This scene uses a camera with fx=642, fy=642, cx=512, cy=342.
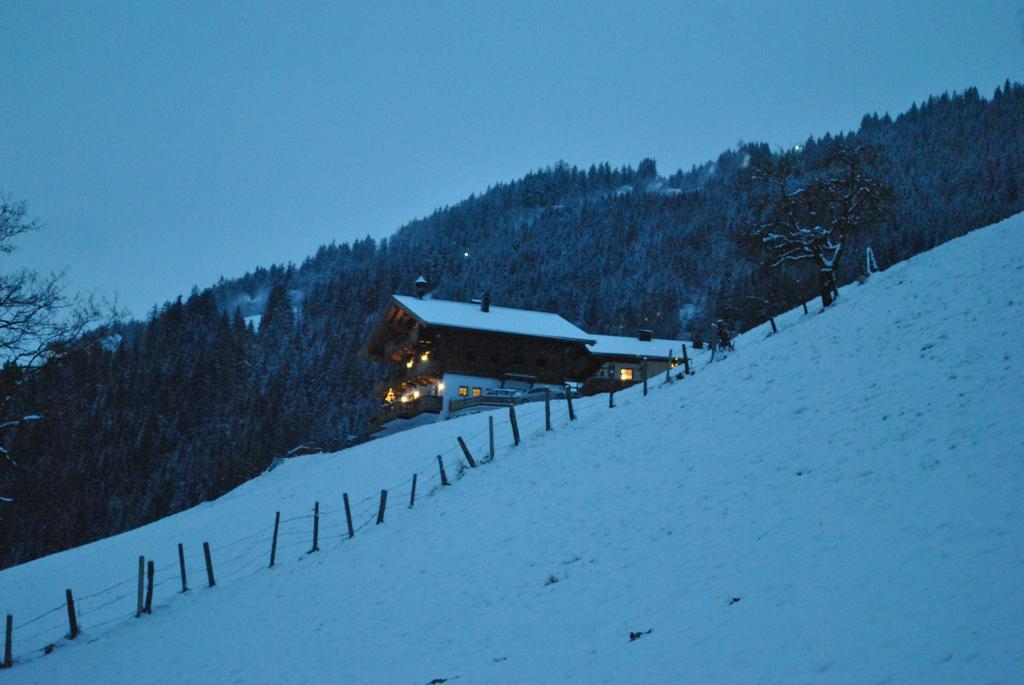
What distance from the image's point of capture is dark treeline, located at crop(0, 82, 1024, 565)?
91375mm

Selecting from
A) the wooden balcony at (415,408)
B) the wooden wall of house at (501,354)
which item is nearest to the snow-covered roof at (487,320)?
the wooden wall of house at (501,354)

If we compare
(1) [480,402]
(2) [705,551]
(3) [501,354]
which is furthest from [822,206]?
(2) [705,551]

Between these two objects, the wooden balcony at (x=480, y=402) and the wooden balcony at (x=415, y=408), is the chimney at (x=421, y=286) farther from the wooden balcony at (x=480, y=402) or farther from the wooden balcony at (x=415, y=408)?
the wooden balcony at (x=480, y=402)

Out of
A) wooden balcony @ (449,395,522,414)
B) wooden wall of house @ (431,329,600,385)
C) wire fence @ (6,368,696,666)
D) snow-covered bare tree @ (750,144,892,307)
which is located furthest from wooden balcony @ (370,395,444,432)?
snow-covered bare tree @ (750,144,892,307)

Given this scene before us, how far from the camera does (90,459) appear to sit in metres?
103

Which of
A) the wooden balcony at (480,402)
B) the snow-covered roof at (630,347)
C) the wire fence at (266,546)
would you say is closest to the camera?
the wire fence at (266,546)

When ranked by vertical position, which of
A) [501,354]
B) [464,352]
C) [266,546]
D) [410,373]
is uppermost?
[464,352]

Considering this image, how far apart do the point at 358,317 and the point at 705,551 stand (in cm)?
15215

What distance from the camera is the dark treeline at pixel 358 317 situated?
91375 millimetres

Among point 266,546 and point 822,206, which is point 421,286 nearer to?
point 822,206

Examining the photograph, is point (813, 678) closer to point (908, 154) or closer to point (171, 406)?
point (171, 406)

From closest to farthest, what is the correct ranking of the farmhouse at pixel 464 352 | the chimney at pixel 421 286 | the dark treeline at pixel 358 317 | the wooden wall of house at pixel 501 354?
1. the farmhouse at pixel 464 352
2. the wooden wall of house at pixel 501 354
3. the chimney at pixel 421 286
4. the dark treeline at pixel 358 317

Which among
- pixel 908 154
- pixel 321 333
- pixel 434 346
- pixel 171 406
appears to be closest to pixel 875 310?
pixel 434 346

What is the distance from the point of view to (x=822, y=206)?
130 ft
